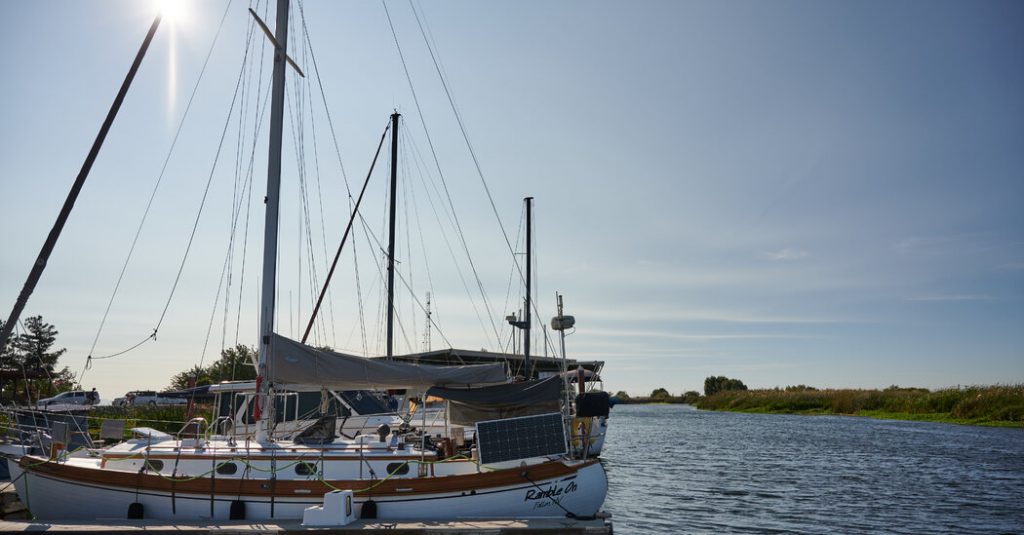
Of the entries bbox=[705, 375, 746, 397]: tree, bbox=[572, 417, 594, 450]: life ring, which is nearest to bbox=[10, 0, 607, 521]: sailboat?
bbox=[572, 417, 594, 450]: life ring

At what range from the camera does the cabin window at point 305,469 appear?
1461cm

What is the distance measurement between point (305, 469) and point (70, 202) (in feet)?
25.9

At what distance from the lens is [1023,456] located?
32.4 meters

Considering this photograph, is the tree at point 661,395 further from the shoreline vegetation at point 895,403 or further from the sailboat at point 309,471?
the sailboat at point 309,471

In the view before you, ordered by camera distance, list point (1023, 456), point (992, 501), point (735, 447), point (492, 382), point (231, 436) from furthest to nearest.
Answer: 1. point (735, 447)
2. point (1023, 456)
3. point (992, 501)
4. point (492, 382)
5. point (231, 436)

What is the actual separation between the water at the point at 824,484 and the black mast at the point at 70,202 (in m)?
15.4

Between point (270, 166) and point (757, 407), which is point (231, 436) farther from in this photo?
point (757, 407)

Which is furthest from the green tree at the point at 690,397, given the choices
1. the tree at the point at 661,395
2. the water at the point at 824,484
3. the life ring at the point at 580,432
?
the life ring at the point at 580,432

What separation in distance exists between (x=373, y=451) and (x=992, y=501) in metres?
20.8

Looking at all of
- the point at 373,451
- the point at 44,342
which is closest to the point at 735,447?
the point at 373,451

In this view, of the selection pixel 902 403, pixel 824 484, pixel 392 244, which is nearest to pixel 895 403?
pixel 902 403

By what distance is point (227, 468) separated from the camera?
47.4 ft

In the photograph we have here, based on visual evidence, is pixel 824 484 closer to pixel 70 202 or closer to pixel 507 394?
pixel 507 394

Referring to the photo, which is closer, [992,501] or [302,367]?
[302,367]
